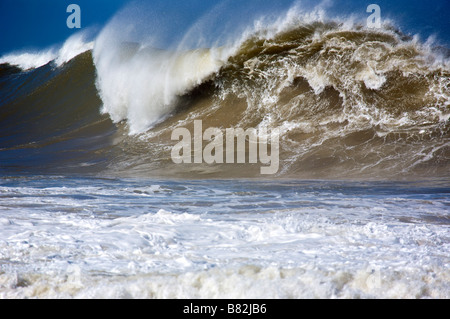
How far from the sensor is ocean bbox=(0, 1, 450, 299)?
7.52ft

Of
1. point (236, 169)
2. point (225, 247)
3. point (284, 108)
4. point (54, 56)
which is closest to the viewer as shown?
point (225, 247)

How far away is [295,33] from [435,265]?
7356 mm

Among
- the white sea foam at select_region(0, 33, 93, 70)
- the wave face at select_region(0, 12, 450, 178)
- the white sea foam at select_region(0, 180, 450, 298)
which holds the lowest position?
the white sea foam at select_region(0, 180, 450, 298)

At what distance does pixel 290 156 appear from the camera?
7016 mm

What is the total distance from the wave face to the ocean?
0.03 meters

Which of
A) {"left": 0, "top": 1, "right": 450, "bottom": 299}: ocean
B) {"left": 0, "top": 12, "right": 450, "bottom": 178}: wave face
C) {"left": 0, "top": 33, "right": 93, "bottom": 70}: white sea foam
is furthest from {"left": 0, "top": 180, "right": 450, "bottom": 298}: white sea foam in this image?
{"left": 0, "top": 33, "right": 93, "bottom": 70}: white sea foam

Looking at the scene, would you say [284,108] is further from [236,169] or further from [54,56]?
[54,56]

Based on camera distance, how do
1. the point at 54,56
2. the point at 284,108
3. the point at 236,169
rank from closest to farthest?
the point at 236,169, the point at 284,108, the point at 54,56

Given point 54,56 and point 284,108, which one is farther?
point 54,56

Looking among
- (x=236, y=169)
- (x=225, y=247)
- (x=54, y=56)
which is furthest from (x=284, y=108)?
(x=54, y=56)

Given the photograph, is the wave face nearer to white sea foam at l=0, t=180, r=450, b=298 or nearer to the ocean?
the ocean

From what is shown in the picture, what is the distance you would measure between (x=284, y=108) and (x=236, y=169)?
225 cm

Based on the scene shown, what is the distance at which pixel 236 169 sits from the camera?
265 inches
